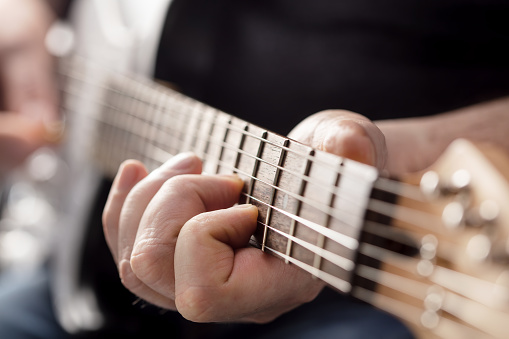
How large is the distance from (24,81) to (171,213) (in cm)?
66

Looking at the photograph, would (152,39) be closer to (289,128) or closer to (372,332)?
(289,128)

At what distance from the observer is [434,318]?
0.70ft

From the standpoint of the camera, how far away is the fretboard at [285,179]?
0.24 m

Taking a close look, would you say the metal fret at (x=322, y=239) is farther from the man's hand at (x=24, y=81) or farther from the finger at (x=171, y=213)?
the man's hand at (x=24, y=81)

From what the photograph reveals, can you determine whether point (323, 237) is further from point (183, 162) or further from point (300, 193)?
point (183, 162)

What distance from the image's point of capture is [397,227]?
222mm

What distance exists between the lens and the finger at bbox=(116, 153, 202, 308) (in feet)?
1.20

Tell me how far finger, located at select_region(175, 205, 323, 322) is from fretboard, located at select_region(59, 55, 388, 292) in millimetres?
12

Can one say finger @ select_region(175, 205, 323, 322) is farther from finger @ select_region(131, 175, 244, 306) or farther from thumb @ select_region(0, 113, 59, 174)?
thumb @ select_region(0, 113, 59, 174)

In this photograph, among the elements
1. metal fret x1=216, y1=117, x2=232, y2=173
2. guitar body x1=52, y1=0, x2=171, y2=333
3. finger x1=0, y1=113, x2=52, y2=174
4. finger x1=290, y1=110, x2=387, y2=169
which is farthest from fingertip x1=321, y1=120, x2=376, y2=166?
finger x1=0, y1=113, x2=52, y2=174

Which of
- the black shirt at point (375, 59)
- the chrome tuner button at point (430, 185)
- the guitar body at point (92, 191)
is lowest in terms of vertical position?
the guitar body at point (92, 191)

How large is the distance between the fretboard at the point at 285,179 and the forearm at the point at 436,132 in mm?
56

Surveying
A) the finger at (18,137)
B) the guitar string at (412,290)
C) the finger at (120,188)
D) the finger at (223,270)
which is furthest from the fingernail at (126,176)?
the finger at (18,137)

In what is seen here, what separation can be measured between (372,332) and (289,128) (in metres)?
0.21
